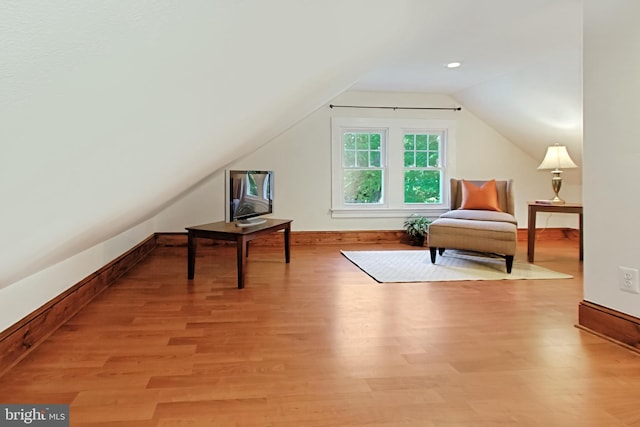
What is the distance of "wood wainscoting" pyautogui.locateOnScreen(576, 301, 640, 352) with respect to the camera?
212 centimetres

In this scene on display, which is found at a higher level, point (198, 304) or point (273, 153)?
point (273, 153)

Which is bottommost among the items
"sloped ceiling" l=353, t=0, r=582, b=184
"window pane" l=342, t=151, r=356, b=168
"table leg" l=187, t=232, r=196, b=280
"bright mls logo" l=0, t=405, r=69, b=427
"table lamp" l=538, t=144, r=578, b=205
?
"bright mls logo" l=0, t=405, r=69, b=427

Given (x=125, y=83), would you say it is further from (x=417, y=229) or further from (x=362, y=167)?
(x=362, y=167)

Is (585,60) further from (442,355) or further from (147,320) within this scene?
(147,320)

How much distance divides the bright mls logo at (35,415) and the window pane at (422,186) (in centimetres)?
515

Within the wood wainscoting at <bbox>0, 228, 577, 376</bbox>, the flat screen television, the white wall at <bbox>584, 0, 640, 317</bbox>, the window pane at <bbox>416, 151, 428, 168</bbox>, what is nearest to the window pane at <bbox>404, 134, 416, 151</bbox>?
the window pane at <bbox>416, 151, 428, 168</bbox>

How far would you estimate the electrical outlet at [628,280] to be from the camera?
212 centimetres

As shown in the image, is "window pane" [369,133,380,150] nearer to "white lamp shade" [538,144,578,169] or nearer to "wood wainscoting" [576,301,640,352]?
"white lamp shade" [538,144,578,169]

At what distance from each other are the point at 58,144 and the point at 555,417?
1746 mm

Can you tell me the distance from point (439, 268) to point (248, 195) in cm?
200

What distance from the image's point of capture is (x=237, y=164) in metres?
5.78

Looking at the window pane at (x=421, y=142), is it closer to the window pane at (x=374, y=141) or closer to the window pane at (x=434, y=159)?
the window pane at (x=434, y=159)

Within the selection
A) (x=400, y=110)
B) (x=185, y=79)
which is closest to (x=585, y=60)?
(x=185, y=79)

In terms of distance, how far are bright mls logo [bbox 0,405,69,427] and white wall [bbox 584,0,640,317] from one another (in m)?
2.58
